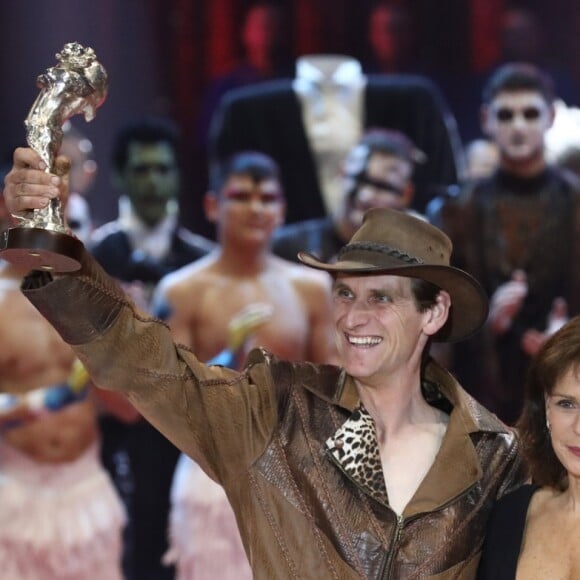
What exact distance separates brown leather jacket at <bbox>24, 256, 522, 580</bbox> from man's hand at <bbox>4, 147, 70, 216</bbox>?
369mm

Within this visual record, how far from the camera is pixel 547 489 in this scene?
2.76 metres

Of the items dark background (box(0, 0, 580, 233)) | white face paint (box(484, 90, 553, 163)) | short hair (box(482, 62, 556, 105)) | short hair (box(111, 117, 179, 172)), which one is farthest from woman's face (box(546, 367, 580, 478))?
dark background (box(0, 0, 580, 233))

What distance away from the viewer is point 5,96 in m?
6.52

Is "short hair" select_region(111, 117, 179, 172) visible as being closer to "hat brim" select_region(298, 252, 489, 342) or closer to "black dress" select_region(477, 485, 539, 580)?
"hat brim" select_region(298, 252, 489, 342)

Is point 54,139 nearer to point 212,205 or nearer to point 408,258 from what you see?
point 408,258

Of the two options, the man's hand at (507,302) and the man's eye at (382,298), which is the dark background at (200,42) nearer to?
the man's hand at (507,302)

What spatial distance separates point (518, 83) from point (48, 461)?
301 centimetres

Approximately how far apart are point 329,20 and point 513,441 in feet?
15.5

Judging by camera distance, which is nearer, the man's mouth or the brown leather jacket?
the brown leather jacket

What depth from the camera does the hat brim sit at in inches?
109

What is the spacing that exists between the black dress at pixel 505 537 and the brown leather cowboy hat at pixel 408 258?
45 centimetres

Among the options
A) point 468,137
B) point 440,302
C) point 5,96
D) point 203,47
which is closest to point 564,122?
point 468,137

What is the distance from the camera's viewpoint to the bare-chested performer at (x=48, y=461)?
543 centimetres

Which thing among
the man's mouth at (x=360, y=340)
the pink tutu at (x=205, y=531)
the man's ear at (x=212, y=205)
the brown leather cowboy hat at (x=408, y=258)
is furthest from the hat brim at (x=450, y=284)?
the man's ear at (x=212, y=205)
